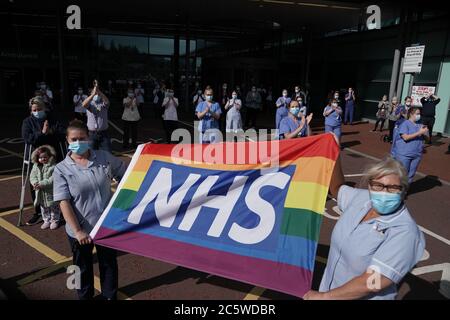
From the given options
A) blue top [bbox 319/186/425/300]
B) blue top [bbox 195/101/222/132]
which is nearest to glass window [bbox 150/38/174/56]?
blue top [bbox 195/101/222/132]

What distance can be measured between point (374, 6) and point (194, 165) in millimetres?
16228

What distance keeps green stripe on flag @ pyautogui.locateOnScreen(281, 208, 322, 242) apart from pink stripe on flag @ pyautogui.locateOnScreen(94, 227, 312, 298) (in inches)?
10.9

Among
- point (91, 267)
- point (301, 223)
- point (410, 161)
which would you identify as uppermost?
point (301, 223)

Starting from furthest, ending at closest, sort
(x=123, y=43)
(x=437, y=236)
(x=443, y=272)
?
(x=123, y=43) → (x=437, y=236) → (x=443, y=272)

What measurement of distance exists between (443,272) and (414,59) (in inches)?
308

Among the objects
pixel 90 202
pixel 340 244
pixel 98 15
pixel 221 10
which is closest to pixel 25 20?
pixel 98 15

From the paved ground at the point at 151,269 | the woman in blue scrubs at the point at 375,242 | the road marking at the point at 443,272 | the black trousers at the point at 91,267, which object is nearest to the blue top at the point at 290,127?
the paved ground at the point at 151,269

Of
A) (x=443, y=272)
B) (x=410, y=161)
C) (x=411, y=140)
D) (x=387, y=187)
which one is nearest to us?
(x=387, y=187)

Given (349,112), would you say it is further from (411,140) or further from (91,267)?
(91,267)

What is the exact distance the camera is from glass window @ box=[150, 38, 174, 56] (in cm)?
2694

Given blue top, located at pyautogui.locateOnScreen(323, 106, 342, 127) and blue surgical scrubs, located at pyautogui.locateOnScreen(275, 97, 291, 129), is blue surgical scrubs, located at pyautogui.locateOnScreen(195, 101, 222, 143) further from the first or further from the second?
blue surgical scrubs, located at pyautogui.locateOnScreen(275, 97, 291, 129)

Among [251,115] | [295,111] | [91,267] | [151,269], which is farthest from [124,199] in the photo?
[251,115]

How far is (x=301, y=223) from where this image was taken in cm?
294
